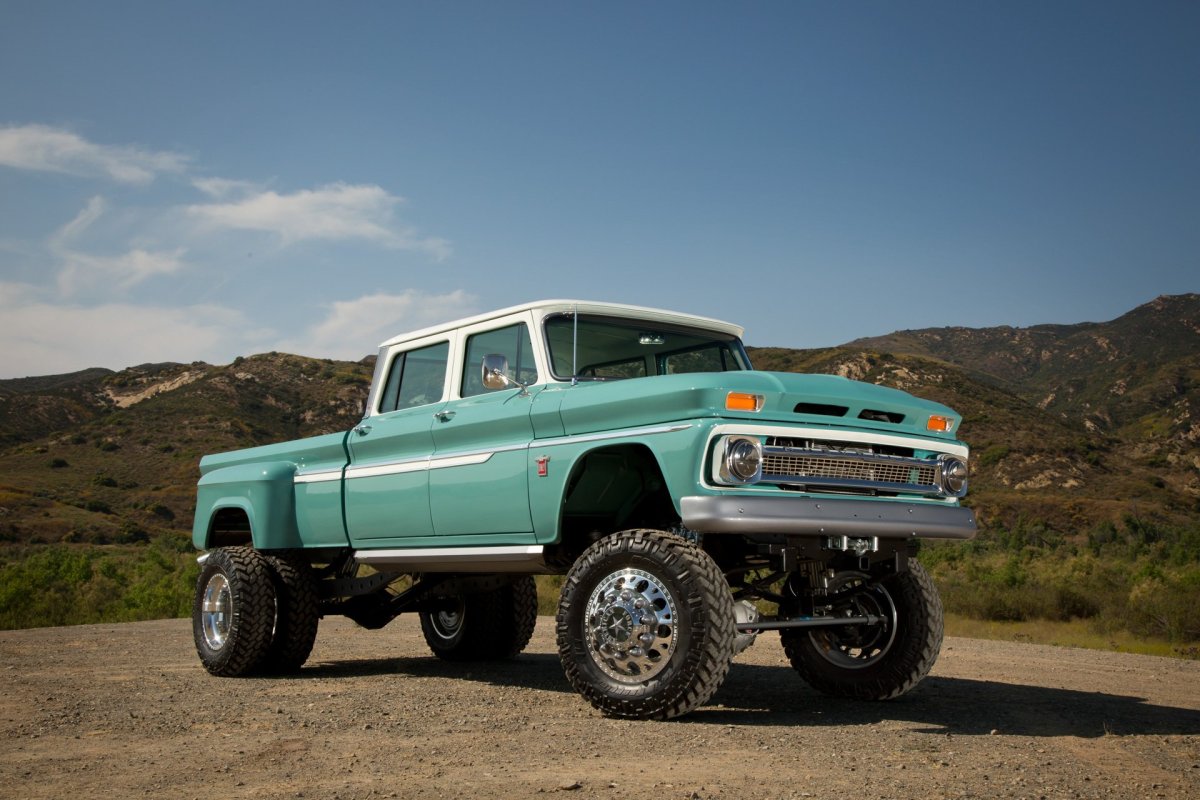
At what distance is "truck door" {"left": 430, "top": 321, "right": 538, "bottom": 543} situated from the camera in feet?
23.1

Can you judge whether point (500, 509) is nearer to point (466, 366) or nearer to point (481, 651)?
point (466, 366)

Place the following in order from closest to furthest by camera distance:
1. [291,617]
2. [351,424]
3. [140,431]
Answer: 1. [291,617]
2. [351,424]
3. [140,431]

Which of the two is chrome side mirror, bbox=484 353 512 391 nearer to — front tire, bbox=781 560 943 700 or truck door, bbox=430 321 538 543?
truck door, bbox=430 321 538 543

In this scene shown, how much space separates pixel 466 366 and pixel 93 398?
6680 centimetres

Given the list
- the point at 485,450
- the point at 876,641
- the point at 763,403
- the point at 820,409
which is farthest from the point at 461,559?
the point at 876,641

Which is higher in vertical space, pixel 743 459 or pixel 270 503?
pixel 743 459

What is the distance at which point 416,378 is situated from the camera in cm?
853

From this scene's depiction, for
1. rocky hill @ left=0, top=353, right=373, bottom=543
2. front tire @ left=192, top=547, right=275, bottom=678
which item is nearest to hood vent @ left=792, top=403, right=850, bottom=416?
front tire @ left=192, top=547, right=275, bottom=678

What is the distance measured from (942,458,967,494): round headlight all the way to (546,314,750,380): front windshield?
177 centimetres

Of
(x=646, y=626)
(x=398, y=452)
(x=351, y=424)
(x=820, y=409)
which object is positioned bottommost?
(x=646, y=626)

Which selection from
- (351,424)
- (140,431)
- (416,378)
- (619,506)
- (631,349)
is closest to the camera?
(619,506)

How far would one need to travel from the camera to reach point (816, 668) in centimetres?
764

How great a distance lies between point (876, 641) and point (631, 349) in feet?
8.23

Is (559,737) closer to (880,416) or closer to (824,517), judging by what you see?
(824,517)
